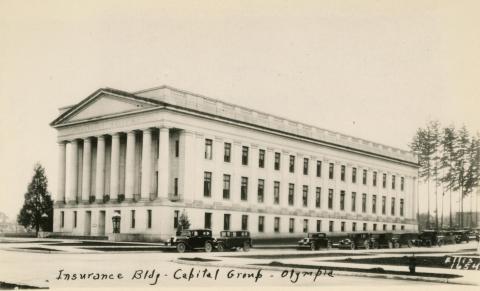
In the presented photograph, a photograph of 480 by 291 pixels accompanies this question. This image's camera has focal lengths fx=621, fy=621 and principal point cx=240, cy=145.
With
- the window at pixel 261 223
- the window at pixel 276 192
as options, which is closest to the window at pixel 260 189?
the window at pixel 261 223

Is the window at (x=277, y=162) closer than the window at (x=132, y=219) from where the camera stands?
No

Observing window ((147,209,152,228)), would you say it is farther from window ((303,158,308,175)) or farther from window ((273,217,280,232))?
Result: window ((303,158,308,175))

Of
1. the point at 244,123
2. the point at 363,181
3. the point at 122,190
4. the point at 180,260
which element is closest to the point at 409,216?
the point at 363,181

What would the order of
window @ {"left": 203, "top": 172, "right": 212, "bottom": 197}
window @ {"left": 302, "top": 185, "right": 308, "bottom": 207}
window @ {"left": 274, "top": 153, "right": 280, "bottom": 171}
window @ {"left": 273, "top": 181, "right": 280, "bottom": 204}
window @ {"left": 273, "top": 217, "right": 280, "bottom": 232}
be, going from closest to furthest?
window @ {"left": 203, "top": 172, "right": 212, "bottom": 197} → window @ {"left": 273, "top": 217, "right": 280, "bottom": 232} → window @ {"left": 273, "top": 181, "right": 280, "bottom": 204} → window @ {"left": 274, "top": 153, "right": 280, "bottom": 171} → window @ {"left": 302, "top": 185, "right": 308, "bottom": 207}

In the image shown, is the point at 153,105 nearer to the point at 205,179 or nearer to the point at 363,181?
the point at 205,179

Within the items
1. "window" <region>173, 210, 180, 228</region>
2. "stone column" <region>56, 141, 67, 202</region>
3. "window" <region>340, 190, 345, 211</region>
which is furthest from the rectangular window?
"window" <region>340, 190, 345, 211</region>

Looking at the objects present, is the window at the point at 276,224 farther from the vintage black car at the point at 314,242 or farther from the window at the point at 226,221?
the vintage black car at the point at 314,242
